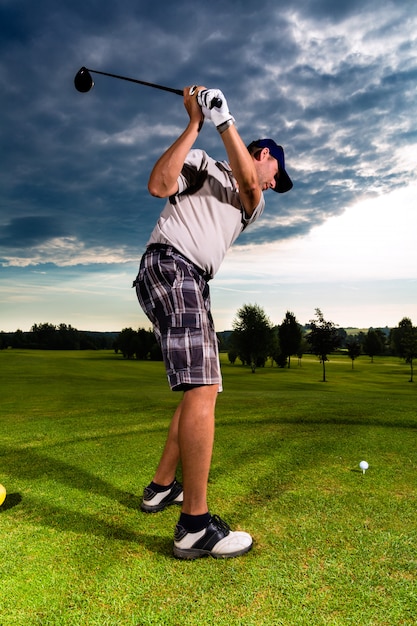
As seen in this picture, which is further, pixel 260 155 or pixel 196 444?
→ pixel 260 155

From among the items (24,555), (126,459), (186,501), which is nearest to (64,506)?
(24,555)

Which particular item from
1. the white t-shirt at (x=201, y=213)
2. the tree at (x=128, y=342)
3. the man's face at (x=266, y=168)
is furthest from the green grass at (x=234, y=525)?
the tree at (x=128, y=342)

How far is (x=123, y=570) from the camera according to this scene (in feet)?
7.55

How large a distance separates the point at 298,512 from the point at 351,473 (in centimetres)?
107

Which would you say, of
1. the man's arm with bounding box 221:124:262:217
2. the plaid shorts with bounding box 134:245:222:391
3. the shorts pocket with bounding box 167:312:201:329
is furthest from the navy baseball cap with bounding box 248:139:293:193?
the shorts pocket with bounding box 167:312:201:329

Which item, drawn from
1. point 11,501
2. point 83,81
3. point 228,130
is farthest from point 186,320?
point 83,81

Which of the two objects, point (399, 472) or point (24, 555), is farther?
point (399, 472)

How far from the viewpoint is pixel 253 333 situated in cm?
6731

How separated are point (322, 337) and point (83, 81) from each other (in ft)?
186

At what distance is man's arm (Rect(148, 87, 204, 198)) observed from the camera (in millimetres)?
2693

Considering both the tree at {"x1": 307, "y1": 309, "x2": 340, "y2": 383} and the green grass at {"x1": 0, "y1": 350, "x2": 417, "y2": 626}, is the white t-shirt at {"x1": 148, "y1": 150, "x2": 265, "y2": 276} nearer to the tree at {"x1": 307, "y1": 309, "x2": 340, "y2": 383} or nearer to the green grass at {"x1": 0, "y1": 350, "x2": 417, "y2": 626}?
the green grass at {"x1": 0, "y1": 350, "x2": 417, "y2": 626}

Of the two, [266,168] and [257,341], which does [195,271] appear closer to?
[266,168]

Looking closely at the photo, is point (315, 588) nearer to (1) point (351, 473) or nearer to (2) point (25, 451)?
(1) point (351, 473)

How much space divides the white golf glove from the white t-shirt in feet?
1.10
